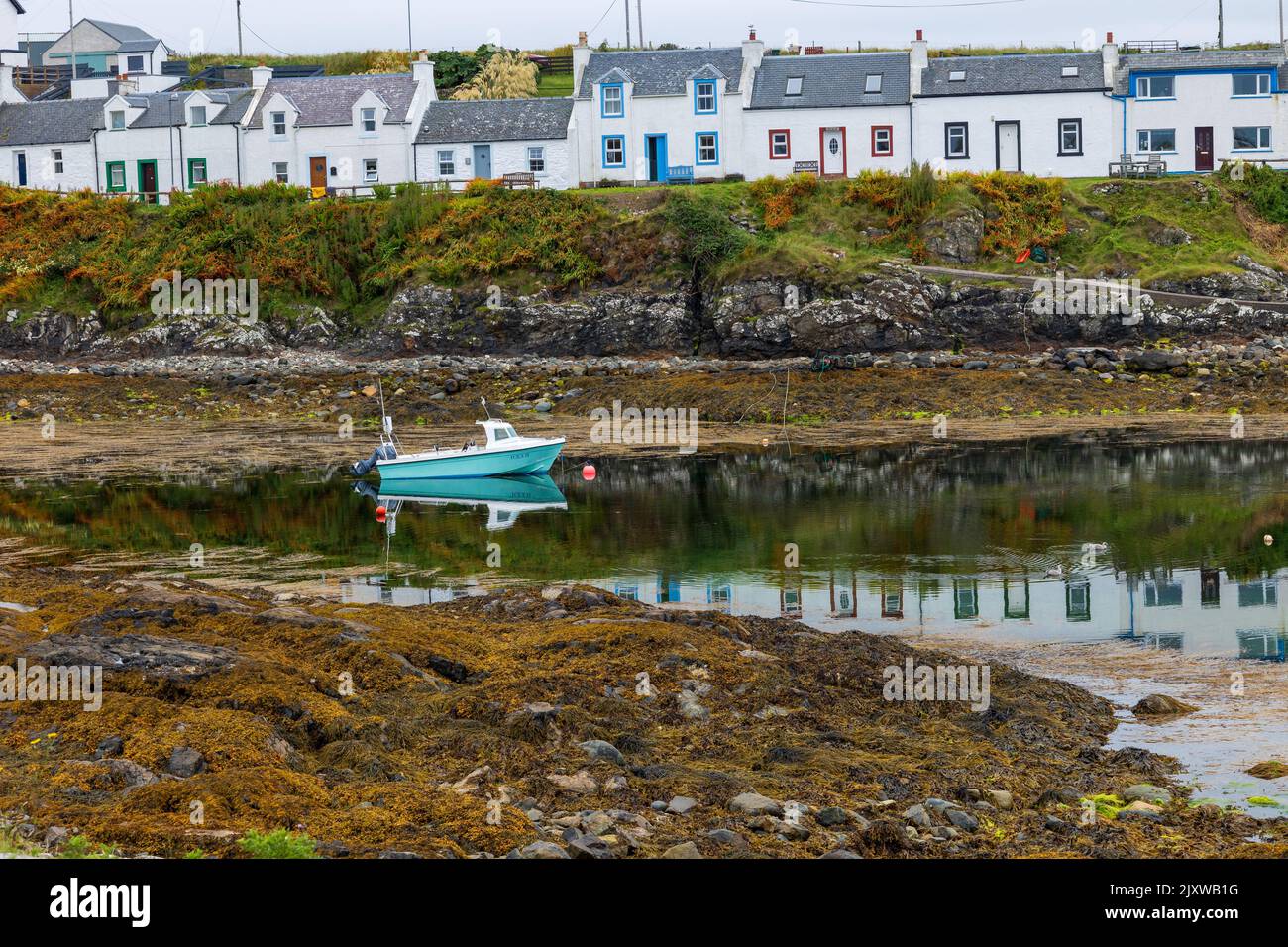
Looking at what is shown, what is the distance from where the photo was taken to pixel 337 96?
69.1 metres

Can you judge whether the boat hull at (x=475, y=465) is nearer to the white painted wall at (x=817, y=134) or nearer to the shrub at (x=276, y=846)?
the shrub at (x=276, y=846)

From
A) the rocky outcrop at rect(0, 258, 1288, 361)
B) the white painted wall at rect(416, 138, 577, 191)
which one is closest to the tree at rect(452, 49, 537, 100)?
the white painted wall at rect(416, 138, 577, 191)

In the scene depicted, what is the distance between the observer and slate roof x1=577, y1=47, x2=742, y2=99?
66.2 meters

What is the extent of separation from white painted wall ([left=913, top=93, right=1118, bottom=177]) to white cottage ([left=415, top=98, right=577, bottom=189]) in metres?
15.6

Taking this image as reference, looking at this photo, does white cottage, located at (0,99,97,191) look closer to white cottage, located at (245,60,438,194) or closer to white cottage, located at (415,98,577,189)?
white cottage, located at (245,60,438,194)

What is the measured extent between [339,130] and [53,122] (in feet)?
52.7

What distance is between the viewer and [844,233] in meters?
58.9

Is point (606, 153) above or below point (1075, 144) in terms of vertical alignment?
above

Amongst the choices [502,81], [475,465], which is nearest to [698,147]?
[502,81]

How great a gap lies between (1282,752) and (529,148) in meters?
56.5

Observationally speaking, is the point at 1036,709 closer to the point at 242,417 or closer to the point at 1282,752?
the point at 1282,752

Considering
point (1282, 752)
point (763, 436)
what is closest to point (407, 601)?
point (1282, 752)

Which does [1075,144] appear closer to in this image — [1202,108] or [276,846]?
[1202,108]

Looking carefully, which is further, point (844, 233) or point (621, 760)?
point (844, 233)
